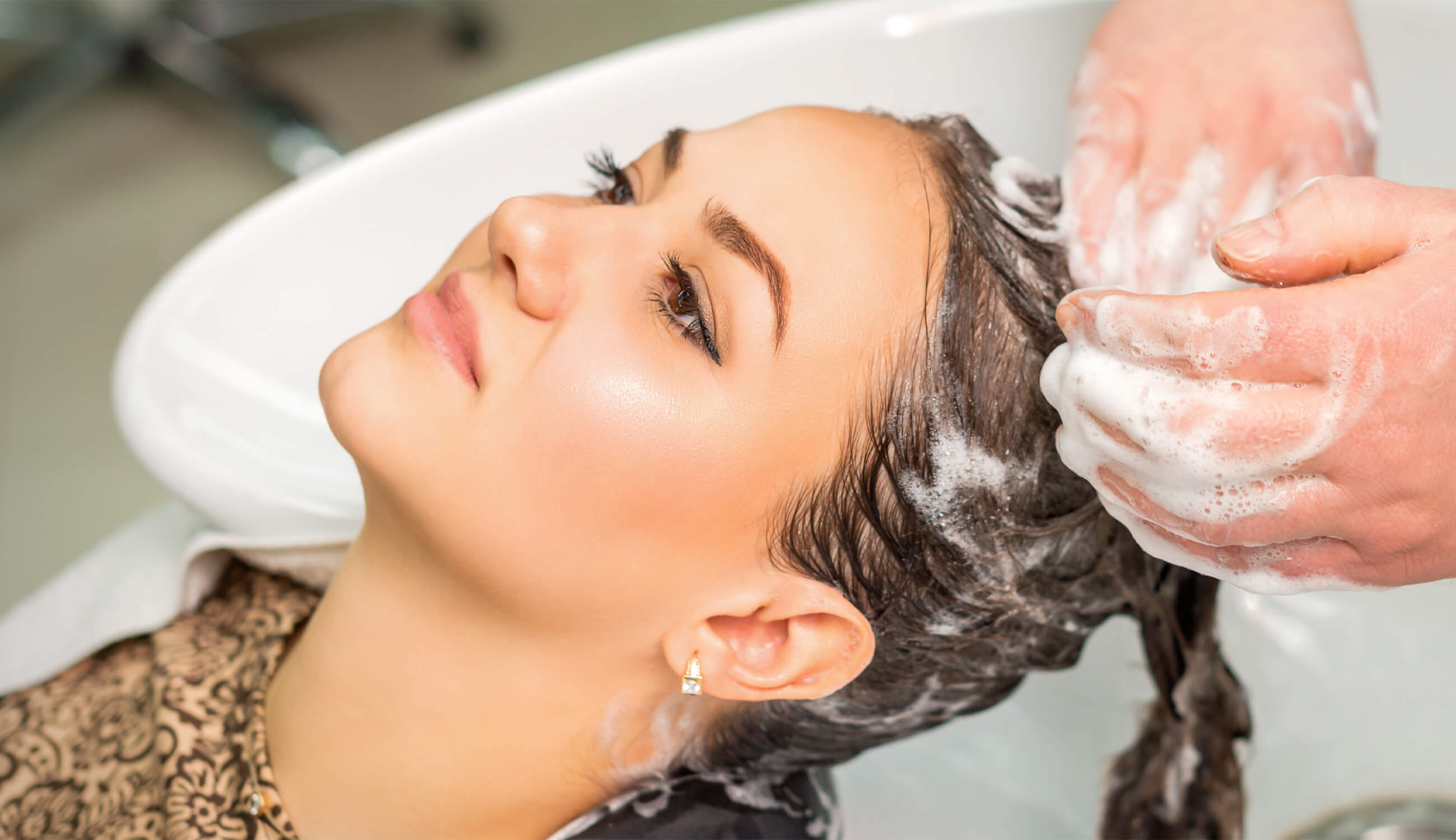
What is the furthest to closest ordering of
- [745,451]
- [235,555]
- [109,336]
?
1. [109,336]
2. [235,555]
3. [745,451]

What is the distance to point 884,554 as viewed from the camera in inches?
34.9

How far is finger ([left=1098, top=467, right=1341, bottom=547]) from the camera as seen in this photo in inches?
26.2

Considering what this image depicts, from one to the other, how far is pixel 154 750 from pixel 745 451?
2.11ft

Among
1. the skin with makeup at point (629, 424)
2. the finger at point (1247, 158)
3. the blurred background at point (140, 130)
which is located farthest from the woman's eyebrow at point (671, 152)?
the blurred background at point (140, 130)

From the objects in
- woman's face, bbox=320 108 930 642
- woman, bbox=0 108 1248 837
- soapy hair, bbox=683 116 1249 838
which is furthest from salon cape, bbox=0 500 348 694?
soapy hair, bbox=683 116 1249 838

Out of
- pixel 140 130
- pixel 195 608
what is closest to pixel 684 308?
pixel 195 608

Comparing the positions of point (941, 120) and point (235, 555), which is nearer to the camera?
point (941, 120)

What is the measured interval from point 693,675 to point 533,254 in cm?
35

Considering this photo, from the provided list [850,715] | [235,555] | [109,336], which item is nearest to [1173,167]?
[850,715]

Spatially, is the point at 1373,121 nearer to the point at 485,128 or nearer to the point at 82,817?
the point at 485,128

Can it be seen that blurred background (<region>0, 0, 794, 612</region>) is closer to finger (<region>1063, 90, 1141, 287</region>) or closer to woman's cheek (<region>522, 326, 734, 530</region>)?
woman's cheek (<region>522, 326, 734, 530</region>)

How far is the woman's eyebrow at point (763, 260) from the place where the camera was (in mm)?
797

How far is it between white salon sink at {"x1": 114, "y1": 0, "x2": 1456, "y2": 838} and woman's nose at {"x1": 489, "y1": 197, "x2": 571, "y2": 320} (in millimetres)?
536

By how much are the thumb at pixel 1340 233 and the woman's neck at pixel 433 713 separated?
1.82 ft
